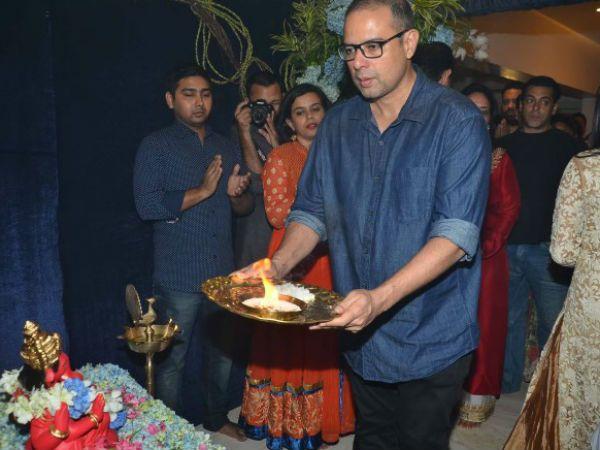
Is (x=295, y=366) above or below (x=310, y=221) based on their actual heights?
below

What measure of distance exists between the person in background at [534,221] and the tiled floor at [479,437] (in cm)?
41

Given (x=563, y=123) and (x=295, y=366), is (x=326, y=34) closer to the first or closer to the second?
(x=295, y=366)

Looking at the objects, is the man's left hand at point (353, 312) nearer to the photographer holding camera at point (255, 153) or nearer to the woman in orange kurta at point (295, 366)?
the woman in orange kurta at point (295, 366)

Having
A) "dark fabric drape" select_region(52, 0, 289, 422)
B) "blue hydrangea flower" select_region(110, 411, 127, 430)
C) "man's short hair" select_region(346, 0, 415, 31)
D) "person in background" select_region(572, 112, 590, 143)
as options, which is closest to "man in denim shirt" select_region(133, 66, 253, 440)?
"dark fabric drape" select_region(52, 0, 289, 422)

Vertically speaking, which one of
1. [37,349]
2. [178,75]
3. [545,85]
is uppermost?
[545,85]

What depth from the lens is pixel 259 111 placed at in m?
3.64

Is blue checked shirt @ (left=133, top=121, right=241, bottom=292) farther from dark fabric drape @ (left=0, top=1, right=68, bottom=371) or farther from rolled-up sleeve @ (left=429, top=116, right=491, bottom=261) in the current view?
rolled-up sleeve @ (left=429, top=116, right=491, bottom=261)

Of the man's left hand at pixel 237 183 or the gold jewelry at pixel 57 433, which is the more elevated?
the man's left hand at pixel 237 183

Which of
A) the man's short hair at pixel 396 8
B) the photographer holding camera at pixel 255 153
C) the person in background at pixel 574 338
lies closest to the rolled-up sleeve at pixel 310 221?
the man's short hair at pixel 396 8

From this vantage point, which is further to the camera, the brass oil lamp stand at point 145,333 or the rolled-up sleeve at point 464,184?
the brass oil lamp stand at point 145,333

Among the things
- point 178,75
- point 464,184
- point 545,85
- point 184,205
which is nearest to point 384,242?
point 464,184

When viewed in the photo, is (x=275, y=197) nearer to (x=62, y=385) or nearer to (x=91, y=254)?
(x=91, y=254)

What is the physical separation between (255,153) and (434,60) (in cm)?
124

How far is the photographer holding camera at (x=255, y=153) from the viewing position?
3.59m
